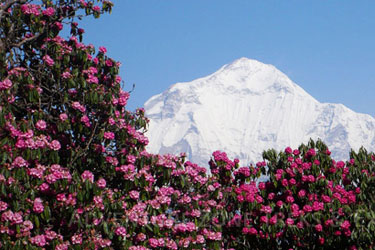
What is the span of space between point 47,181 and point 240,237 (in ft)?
17.6

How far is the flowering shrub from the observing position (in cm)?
1016

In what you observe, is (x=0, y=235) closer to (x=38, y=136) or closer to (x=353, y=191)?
(x=38, y=136)

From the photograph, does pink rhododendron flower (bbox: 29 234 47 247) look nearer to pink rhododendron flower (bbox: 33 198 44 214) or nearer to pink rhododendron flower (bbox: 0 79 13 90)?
pink rhododendron flower (bbox: 33 198 44 214)

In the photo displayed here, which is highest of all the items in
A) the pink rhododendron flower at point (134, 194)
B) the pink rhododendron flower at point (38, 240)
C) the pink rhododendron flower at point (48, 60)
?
the pink rhododendron flower at point (48, 60)

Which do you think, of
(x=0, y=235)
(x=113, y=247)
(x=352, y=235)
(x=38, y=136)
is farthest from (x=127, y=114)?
(x=352, y=235)

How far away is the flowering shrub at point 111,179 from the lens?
10.2 m

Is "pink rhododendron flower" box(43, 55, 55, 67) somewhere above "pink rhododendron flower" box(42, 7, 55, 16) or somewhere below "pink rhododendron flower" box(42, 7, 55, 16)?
below

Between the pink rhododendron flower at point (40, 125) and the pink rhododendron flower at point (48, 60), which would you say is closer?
the pink rhododendron flower at point (40, 125)

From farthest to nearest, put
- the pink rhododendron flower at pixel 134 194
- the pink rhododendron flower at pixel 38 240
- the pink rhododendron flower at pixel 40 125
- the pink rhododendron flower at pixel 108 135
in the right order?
the pink rhododendron flower at pixel 108 135 < the pink rhododendron flower at pixel 134 194 < the pink rhododendron flower at pixel 40 125 < the pink rhododendron flower at pixel 38 240

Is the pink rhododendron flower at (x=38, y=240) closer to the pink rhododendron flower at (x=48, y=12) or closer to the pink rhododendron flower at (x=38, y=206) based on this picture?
the pink rhododendron flower at (x=38, y=206)

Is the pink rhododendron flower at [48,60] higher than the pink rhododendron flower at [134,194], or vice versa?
the pink rhododendron flower at [48,60]

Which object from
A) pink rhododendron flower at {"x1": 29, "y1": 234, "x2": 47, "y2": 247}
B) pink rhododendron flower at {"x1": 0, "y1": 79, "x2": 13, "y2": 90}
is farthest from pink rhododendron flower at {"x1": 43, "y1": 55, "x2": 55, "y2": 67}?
pink rhododendron flower at {"x1": 29, "y1": 234, "x2": 47, "y2": 247}

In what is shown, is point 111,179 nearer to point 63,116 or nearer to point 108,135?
point 108,135

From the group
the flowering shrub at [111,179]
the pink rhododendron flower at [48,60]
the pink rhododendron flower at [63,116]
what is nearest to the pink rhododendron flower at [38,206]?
the flowering shrub at [111,179]
